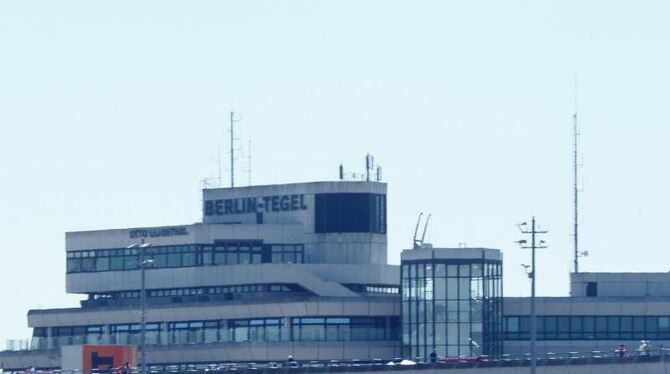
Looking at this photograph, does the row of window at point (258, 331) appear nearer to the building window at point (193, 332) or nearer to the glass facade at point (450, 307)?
the building window at point (193, 332)

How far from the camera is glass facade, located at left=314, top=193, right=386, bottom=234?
6870 inches

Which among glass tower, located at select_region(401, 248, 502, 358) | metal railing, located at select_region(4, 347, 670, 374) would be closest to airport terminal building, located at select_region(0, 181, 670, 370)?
glass tower, located at select_region(401, 248, 502, 358)

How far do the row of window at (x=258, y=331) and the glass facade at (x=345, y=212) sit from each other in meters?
7.78

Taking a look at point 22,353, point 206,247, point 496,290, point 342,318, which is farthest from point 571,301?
point 22,353

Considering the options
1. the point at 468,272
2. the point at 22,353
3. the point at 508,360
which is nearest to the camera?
the point at 508,360

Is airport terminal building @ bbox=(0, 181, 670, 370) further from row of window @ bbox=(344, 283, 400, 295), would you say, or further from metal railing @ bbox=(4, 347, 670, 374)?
metal railing @ bbox=(4, 347, 670, 374)

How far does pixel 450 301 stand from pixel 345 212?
40.0ft

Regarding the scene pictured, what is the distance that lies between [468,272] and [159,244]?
981 inches

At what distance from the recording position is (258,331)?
172750 millimetres

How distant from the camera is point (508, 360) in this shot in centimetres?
14688

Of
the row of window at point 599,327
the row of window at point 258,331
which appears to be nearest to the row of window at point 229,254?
the row of window at point 258,331

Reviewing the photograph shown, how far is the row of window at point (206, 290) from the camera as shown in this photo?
173m

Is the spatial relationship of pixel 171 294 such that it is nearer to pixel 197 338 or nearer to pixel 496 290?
pixel 197 338

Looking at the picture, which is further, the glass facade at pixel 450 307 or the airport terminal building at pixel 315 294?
the airport terminal building at pixel 315 294
